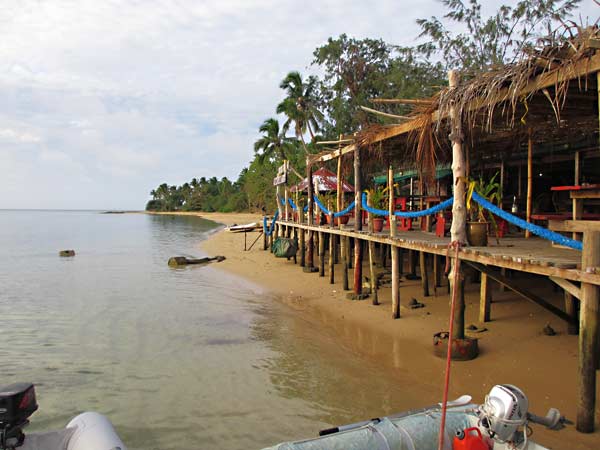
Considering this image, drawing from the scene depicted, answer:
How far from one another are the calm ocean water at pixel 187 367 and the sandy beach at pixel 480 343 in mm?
455

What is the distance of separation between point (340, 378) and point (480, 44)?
18.3 m

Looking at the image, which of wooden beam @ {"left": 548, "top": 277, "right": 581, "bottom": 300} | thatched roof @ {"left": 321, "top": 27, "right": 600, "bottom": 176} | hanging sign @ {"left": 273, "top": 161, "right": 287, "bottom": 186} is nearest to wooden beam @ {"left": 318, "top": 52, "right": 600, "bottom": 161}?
thatched roof @ {"left": 321, "top": 27, "right": 600, "bottom": 176}

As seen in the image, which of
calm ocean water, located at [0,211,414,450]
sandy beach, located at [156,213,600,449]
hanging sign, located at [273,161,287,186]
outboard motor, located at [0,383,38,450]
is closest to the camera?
outboard motor, located at [0,383,38,450]

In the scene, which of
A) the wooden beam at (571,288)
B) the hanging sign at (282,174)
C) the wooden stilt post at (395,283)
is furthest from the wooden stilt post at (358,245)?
the hanging sign at (282,174)

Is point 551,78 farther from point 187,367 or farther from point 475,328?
point 187,367

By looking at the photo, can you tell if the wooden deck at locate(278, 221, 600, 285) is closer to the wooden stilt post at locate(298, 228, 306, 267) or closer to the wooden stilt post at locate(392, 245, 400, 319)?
the wooden stilt post at locate(392, 245, 400, 319)

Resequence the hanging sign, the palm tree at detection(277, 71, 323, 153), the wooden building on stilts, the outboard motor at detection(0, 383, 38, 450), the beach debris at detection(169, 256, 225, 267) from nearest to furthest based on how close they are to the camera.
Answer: the outboard motor at detection(0, 383, 38, 450) < the wooden building on stilts < the hanging sign < the beach debris at detection(169, 256, 225, 267) < the palm tree at detection(277, 71, 323, 153)

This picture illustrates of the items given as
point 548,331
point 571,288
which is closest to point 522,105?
point 571,288

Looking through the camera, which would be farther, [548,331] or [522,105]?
[548,331]

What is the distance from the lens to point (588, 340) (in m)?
4.33

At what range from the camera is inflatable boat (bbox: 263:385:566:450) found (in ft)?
10.4

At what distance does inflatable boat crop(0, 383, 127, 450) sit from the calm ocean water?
1.66 metres

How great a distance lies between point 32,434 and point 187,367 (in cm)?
379

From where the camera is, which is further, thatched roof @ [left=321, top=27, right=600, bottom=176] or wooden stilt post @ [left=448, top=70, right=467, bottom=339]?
wooden stilt post @ [left=448, top=70, right=467, bottom=339]
